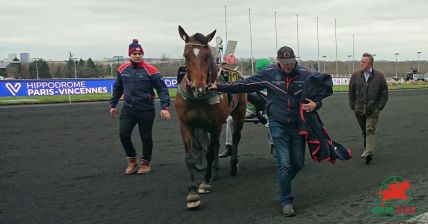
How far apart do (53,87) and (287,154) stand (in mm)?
25608

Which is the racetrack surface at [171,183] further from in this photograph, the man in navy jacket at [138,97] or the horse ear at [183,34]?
the horse ear at [183,34]

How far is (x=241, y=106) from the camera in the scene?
25.6 ft

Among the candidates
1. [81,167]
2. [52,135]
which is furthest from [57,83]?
[81,167]

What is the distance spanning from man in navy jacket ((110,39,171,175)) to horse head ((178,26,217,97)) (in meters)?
1.76

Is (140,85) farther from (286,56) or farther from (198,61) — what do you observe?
(286,56)

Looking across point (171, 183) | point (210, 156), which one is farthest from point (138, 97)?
point (210, 156)

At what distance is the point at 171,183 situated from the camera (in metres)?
6.75

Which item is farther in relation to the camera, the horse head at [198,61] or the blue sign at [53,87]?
the blue sign at [53,87]

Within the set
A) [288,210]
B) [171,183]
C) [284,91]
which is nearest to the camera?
[288,210]

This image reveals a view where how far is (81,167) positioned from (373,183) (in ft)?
15.6

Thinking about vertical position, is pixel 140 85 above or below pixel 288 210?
above

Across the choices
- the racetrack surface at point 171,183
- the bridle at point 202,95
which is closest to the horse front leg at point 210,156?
the racetrack surface at point 171,183

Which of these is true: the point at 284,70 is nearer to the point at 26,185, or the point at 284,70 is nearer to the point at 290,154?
the point at 290,154

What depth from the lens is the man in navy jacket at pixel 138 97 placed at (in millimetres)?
7289
